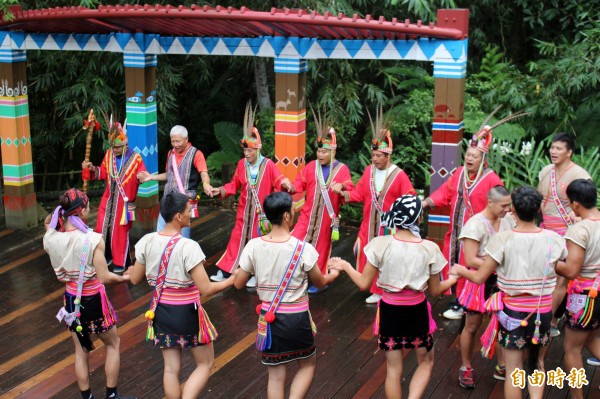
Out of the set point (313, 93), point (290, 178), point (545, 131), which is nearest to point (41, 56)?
point (313, 93)

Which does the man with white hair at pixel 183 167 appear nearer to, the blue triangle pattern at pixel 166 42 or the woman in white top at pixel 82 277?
the blue triangle pattern at pixel 166 42

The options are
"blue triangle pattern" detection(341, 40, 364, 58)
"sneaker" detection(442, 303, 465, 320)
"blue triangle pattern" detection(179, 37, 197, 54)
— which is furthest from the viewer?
"blue triangle pattern" detection(179, 37, 197, 54)

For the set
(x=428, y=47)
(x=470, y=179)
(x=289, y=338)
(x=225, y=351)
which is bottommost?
(x=225, y=351)

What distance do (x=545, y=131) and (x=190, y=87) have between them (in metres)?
5.81

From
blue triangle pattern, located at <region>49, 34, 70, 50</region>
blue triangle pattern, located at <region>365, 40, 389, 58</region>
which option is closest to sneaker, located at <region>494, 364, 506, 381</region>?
blue triangle pattern, located at <region>365, 40, 389, 58</region>

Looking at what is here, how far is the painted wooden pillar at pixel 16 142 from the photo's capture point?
946 centimetres

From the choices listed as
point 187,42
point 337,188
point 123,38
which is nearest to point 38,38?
point 123,38

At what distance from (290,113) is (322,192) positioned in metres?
1.14

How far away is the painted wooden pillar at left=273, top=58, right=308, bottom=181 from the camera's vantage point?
8156 mm

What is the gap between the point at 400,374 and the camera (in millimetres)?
5027

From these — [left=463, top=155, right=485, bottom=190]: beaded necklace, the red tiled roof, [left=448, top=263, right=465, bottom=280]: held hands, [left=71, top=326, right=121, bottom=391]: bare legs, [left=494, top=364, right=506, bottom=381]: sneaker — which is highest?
the red tiled roof

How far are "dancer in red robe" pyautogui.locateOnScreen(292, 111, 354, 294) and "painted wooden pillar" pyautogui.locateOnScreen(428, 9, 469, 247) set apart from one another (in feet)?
2.95

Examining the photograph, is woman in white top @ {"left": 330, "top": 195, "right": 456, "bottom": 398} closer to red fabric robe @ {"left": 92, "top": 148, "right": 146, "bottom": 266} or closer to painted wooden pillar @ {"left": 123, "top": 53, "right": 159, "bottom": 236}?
red fabric robe @ {"left": 92, "top": 148, "right": 146, "bottom": 266}

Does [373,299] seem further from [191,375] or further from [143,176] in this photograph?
[191,375]
